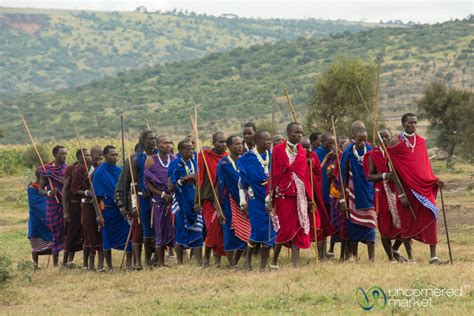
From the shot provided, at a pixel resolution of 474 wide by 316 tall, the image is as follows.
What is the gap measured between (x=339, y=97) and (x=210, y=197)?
25769 millimetres

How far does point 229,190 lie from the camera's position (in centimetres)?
1399

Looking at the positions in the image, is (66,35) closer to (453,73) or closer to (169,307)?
(453,73)

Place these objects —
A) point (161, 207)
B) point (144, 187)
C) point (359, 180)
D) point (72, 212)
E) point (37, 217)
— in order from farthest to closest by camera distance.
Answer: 1. point (37, 217)
2. point (72, 212)
3. point (144, 187)
4. point (161, 207)
5. point (359, 180)

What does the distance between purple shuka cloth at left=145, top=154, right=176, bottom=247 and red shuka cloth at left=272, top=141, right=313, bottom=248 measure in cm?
204

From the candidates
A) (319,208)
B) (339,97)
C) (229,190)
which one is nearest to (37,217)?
(229,190)

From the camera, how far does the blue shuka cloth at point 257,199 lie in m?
13.3

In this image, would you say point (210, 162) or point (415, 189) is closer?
point (415, 189)

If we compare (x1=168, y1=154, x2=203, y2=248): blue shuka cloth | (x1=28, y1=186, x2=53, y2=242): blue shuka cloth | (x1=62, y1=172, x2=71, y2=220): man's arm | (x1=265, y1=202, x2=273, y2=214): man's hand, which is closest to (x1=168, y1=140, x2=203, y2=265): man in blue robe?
(x1=168, y1=154, x2=203, y2=248): blue shuka cloth

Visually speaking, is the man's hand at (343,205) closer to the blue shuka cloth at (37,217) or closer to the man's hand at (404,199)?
the man's hand at (404,199)

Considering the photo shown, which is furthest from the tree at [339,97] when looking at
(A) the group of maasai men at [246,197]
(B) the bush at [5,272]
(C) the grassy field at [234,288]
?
(B) the bush at [5,272]

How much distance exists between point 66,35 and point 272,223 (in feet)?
579

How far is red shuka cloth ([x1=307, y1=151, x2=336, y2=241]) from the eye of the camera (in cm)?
1377

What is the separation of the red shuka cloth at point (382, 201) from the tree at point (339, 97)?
24885mm

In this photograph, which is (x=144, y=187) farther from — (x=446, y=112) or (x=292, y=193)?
(x=446, y=112)
